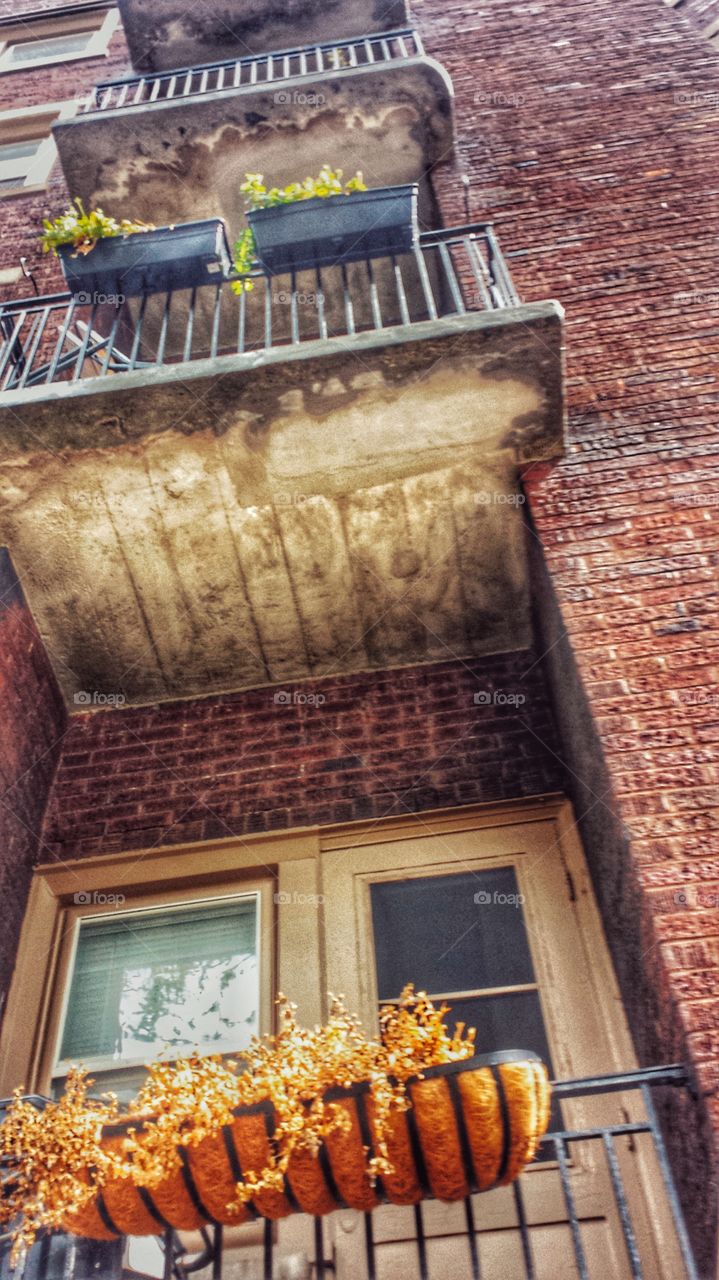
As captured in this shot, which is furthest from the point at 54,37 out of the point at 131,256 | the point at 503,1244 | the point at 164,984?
the point at 503,1244

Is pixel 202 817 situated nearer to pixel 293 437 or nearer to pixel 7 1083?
pixel 7 1083

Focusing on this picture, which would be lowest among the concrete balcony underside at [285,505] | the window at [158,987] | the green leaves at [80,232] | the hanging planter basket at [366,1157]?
the hanging planter basket at [366,1157]

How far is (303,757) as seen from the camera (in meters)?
4.82

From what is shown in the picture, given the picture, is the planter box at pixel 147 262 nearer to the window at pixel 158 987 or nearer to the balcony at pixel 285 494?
the balcony at pixel 285 494

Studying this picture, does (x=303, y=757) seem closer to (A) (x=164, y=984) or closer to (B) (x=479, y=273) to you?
(A) (x=164, y=984)

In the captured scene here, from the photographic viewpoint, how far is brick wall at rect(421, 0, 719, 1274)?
3.02 meters

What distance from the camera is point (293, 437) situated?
4188 millimetres

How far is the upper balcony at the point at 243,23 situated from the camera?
8266 mm

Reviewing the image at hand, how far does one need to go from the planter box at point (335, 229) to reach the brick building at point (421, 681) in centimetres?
34

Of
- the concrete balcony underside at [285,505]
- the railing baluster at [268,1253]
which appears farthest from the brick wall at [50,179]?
the railing baluster at [268,1253]

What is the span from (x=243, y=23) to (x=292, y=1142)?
9027 millimetres

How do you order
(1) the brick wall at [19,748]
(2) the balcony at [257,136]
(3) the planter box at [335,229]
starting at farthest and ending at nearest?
1. (2) the balcony at [257,136]
2. (3) the planter box at [335,229]
3. (1) the brick wall at [19,748]

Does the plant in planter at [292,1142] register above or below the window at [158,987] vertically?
below

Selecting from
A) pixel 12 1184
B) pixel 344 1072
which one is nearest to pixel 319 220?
pixel 344 1072
